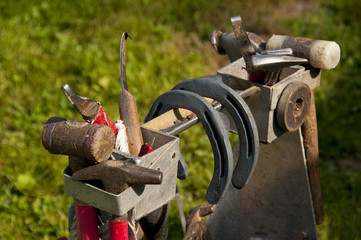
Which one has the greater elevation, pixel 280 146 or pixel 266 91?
pixel 266 91

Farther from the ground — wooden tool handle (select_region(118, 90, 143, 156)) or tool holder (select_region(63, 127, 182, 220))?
wooden tool handle (select_region(118, 90, 143, 156))

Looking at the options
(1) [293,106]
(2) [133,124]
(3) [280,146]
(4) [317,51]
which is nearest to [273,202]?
(3) [280,146]

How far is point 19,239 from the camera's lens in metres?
3.22

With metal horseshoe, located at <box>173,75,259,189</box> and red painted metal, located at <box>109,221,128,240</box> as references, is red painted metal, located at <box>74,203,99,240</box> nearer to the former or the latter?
red painted metal, located at <box>109,221,128,240</box>

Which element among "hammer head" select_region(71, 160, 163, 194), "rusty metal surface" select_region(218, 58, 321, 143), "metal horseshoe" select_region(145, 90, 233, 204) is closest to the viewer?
"hammer head" select_region(71, 160, 163, 194)

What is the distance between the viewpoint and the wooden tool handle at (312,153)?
7.75ft

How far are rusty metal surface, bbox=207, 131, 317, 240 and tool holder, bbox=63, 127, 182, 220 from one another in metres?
0.87

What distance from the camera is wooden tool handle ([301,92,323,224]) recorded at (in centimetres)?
236

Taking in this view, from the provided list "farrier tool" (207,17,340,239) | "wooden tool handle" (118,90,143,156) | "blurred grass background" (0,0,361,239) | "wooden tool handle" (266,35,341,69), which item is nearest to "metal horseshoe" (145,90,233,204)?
"wooden tool handle" (118,90,143,156)

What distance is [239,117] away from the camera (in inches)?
75.1

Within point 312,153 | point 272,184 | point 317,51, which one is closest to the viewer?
point 317,51

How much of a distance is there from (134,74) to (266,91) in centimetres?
257

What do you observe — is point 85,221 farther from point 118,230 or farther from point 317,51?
point 317,51

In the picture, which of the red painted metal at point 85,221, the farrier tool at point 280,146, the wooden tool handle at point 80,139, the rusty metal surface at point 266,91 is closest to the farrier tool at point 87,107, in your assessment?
the wooden tool handle at point 80,139
